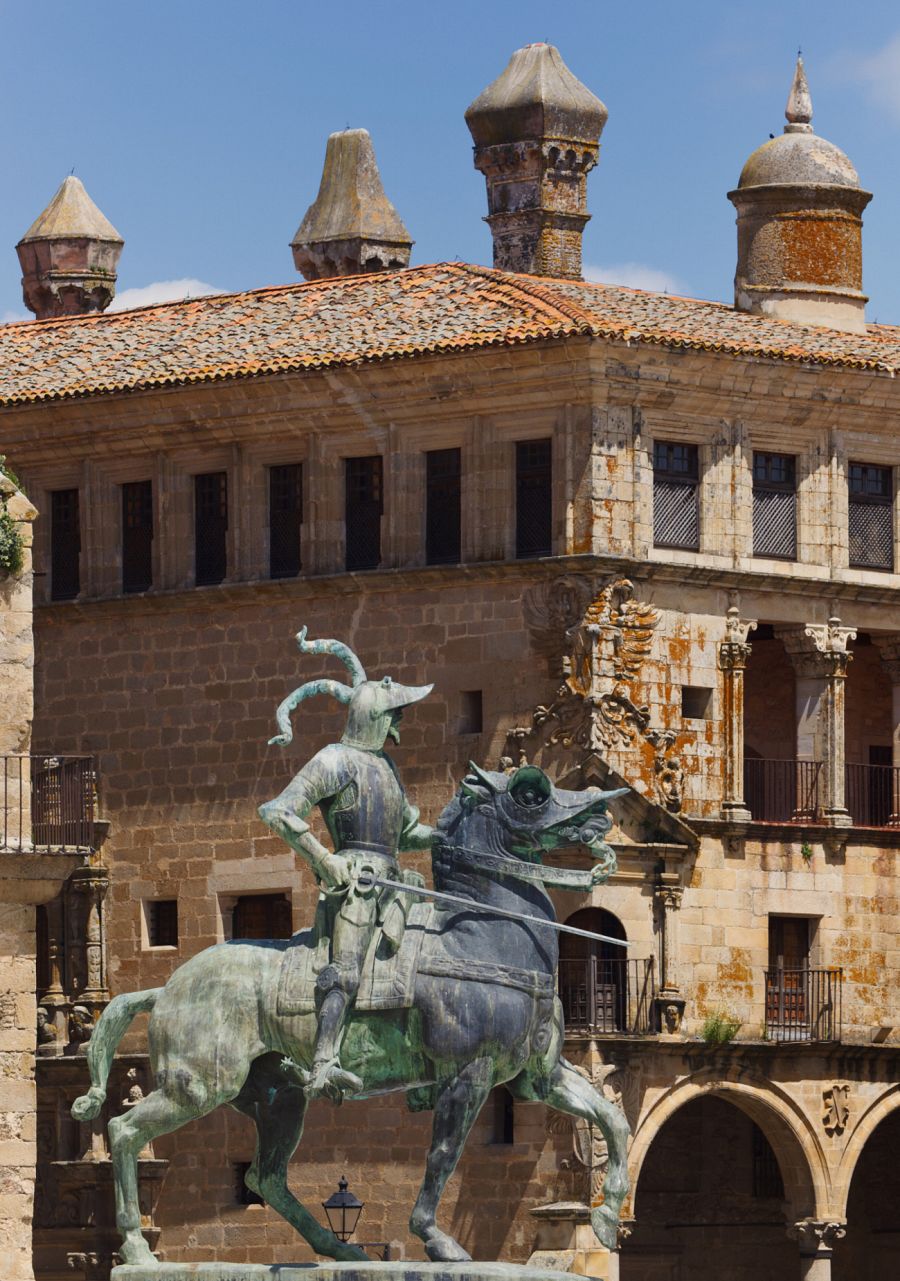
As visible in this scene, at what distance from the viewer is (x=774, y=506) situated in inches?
2383

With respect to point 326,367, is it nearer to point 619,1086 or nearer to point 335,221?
point 619,1086

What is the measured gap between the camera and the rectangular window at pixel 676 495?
59.5 metres

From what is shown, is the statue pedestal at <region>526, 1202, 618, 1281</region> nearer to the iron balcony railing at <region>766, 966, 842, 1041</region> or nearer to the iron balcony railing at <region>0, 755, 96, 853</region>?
the iron balcony railing at <region>766, 966, 842, 1041</region>

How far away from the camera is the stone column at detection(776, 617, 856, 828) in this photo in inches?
2384

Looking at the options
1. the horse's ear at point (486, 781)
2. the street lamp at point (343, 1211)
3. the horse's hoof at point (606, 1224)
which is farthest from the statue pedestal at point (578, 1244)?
the horse's ear at point (486, 781)

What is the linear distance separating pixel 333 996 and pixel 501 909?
1.25 metres

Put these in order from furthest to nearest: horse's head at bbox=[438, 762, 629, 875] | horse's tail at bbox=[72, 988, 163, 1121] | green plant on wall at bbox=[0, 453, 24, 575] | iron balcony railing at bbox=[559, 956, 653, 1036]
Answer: iron balcony railing at bbox=[559, 956, 653, 1036] < green plant on wall at bbox=[0, 453, 24, 575] < horse's tail at bbox=[72, 988, 163, 1121] < horse's head at bbox=[438, 762, 629, 875]

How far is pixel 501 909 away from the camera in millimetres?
31719

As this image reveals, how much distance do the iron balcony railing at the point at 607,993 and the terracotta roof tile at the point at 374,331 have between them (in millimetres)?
7575

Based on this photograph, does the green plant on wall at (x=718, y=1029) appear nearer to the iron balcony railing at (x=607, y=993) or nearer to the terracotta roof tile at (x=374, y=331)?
the iron balcony railing at (x=607, y=993)

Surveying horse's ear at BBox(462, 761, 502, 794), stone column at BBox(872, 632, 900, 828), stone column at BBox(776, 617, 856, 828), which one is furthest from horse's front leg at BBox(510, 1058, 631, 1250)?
stone column at BBox(872, 632, 900, 828)

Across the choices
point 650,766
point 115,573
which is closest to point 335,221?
point 115,573

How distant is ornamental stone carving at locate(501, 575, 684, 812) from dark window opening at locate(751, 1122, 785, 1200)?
19.6ft

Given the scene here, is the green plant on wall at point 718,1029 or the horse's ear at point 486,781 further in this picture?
the green plant on wall at point 718,1029
